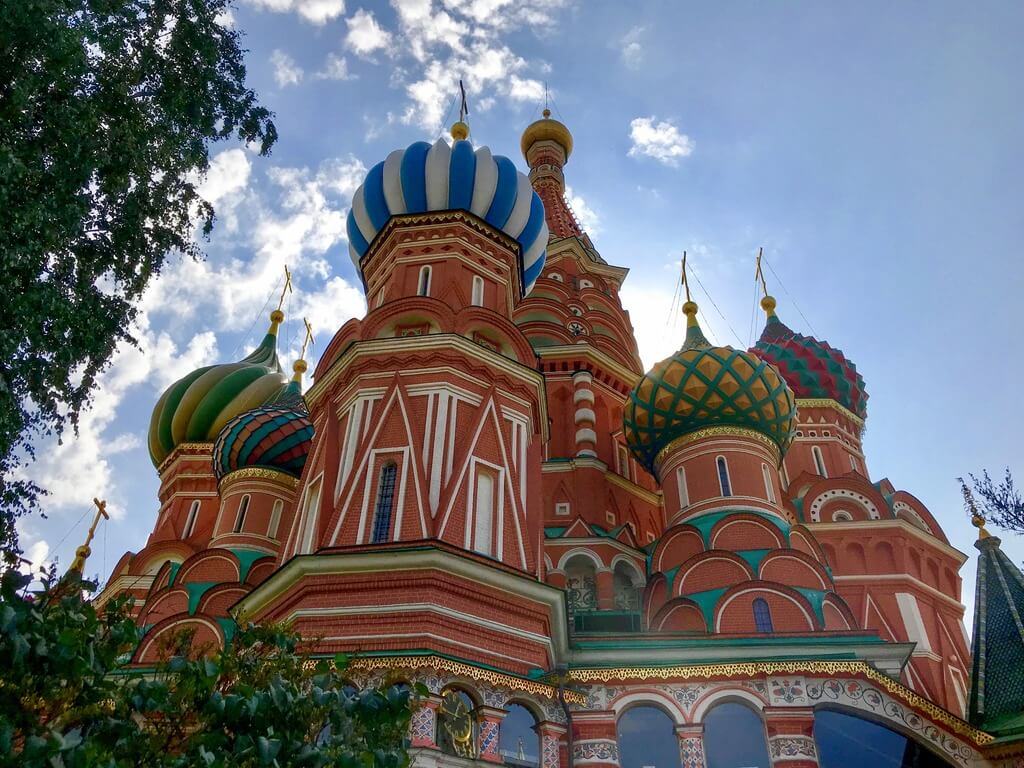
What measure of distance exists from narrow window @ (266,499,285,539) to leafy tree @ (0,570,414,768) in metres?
11.4

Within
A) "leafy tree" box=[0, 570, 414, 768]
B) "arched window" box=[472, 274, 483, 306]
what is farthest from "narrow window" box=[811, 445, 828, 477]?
"leafy tree" box=[0, 570, 414, 768]

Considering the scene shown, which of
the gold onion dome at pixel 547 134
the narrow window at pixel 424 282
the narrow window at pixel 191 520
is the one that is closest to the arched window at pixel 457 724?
the narrow window at pixel 424 282

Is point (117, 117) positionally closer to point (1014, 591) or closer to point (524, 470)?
point (524, 470)

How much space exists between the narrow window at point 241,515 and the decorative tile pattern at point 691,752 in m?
10.7

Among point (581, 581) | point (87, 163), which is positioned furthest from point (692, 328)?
point (87, 163)

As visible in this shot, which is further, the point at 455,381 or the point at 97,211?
the point at 455,381

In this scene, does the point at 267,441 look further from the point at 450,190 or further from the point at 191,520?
A: the point at 450,190

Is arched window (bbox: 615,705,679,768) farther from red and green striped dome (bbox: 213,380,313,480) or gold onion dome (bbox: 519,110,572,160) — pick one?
gold onion dome (bbox: 519,110,572,160)

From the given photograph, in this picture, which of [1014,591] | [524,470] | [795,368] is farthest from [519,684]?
[795,368]

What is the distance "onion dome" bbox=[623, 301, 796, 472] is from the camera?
1584 cm

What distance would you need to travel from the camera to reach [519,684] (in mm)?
9523

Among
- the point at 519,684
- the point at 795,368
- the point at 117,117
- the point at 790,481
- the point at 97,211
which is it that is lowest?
the point at 519,684

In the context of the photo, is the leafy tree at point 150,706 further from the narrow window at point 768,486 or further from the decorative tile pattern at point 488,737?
the narrow window at point 768,486

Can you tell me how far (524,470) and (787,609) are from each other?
432cm
